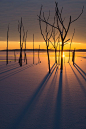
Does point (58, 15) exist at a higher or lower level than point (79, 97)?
higher

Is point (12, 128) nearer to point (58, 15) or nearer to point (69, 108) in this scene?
point (69, 108)

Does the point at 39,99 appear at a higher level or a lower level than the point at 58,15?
lower

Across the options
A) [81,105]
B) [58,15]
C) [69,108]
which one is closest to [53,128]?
[69,108]

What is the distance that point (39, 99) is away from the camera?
12.1 feet

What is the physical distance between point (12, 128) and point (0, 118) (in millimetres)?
419

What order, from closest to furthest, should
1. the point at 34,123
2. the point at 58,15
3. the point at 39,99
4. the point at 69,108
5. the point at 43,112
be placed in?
the point at 34,123, the point at 43,112, the point at 69,108, the point at 39,99, the point at 58,15

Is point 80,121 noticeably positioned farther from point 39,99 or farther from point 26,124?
point 39,99

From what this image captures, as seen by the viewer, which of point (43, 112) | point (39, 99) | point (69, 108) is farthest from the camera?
point (39, 99)

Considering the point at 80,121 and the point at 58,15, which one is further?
the point at 58,15

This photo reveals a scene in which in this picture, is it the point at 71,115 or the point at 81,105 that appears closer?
the point at 71,115

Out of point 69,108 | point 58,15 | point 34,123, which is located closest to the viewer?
point 34,123

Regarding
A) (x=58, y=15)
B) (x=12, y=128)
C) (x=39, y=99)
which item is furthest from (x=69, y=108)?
(x=58, y=15)

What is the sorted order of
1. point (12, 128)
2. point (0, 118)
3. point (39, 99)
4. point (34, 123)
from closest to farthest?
1. point (12, 128)
2. point (34, 123)
3. point (0, 118)
4. point (39, 99)

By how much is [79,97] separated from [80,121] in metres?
1.38
